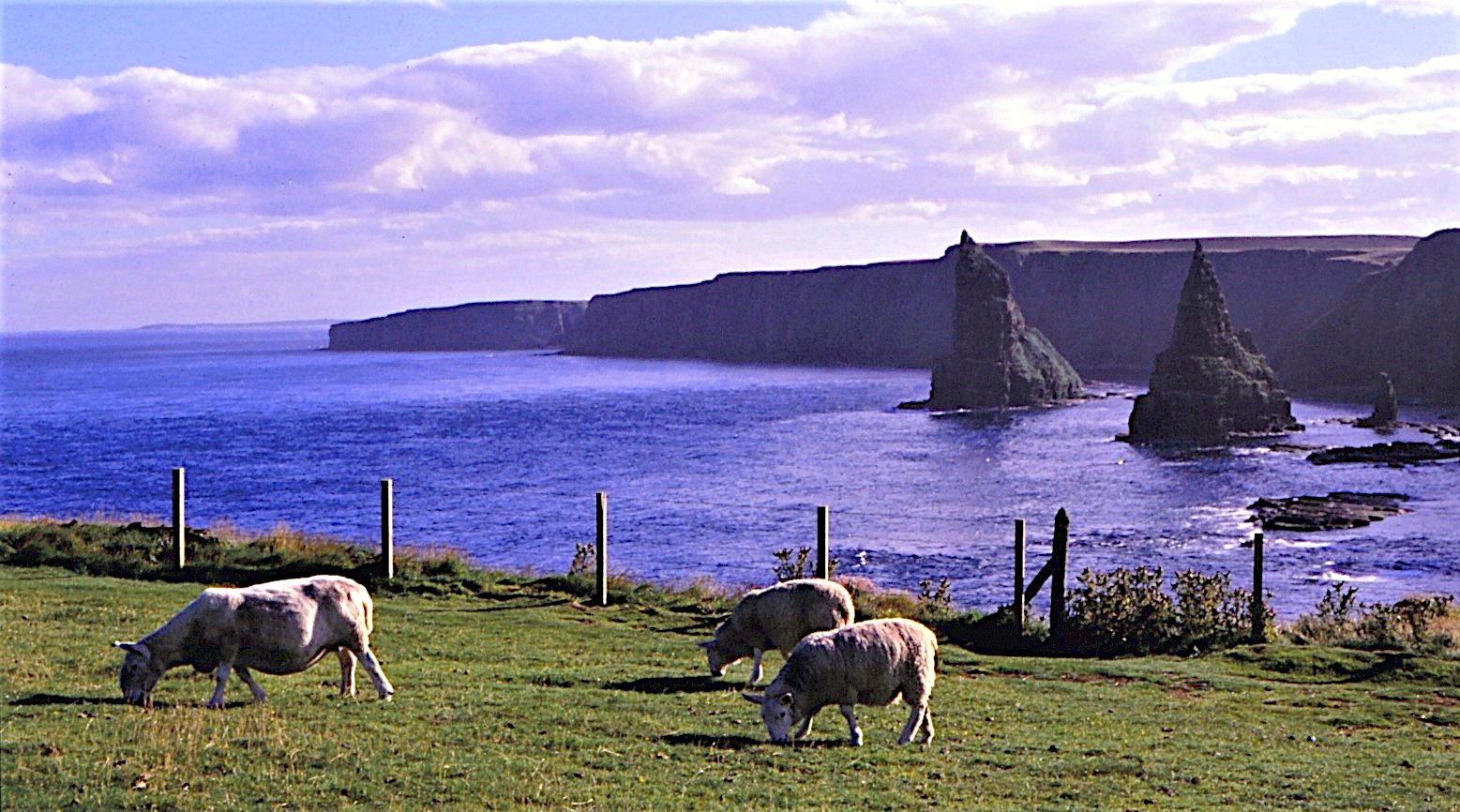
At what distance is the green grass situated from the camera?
1154 cm

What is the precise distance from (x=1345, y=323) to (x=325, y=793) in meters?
183

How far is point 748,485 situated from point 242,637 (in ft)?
209

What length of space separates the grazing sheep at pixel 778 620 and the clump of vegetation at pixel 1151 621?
7.18 metres

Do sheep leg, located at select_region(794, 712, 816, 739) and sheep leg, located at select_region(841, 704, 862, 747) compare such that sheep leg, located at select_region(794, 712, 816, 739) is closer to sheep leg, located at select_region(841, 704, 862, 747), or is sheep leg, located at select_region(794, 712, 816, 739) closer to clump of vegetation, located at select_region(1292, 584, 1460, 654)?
sheep leg, located at select_region(841, 704, 862, 747)

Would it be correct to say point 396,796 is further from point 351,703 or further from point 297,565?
point 297,565

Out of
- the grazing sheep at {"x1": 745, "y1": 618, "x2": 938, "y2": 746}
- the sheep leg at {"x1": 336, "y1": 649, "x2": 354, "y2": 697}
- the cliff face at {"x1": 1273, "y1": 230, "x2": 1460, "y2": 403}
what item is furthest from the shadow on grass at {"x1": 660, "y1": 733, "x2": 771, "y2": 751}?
the cliff face at {"x1": 1273, "y1": 230, "x2": 1460, "y2": 403}

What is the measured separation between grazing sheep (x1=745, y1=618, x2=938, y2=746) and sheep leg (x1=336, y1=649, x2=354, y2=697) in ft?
14.8

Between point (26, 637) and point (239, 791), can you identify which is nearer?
point (239, 791)

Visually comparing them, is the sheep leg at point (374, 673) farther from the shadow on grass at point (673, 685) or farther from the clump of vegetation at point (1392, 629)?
the clump of vegetation at point (1392, 629)

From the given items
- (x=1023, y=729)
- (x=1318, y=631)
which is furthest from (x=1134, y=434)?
(x=1023, y=729)

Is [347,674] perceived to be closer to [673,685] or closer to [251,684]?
[251,684]

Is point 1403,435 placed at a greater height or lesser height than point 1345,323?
lesser

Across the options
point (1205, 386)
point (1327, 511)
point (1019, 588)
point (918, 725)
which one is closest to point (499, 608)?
point (1019, 588)

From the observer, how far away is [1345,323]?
174m
